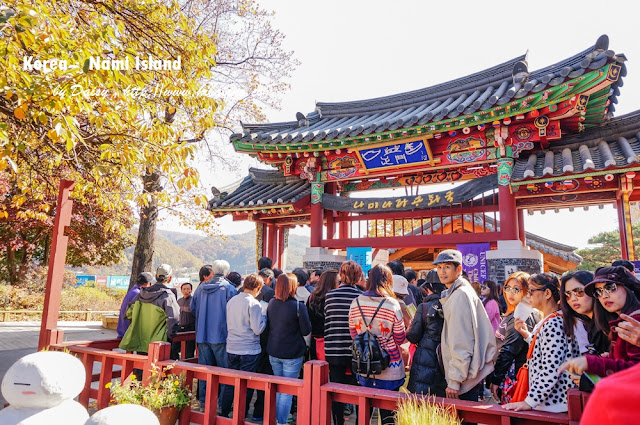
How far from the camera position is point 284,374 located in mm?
4512

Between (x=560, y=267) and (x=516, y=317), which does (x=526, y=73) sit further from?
(x=560, y=267)

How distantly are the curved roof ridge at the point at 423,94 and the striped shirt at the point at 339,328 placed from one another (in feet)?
24.0

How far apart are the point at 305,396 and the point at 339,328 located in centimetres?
99

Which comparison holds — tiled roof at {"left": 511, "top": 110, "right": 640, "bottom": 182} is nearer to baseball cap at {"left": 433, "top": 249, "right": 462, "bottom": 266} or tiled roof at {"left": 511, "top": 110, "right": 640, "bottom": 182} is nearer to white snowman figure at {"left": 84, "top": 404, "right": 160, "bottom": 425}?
baseball cap at {"left": 433, "top": 249, "right": 462, "bottom": 266}

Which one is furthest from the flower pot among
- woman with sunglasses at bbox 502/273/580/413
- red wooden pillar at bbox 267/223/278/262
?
red wooden pillar at bbox 267/223/278/262

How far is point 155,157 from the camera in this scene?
4.51m

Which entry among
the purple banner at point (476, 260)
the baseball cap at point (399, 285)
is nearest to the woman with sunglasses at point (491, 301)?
the baseball cap at point (399, 285)

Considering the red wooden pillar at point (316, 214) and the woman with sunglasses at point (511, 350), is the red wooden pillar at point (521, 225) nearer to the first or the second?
the red wooden pillar at point (316, 214)

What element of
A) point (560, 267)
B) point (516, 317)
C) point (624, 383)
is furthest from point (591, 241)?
point (624, 383)

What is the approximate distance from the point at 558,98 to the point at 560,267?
7.75 meters

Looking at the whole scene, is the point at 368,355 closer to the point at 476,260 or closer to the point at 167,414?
the point at 167,414

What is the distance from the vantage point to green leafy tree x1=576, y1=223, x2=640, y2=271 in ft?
62.1

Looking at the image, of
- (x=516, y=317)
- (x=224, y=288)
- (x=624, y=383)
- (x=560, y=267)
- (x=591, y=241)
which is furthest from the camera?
(x=591, y=241)

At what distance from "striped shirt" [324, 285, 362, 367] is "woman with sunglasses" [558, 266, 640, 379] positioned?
2082 millimetres
